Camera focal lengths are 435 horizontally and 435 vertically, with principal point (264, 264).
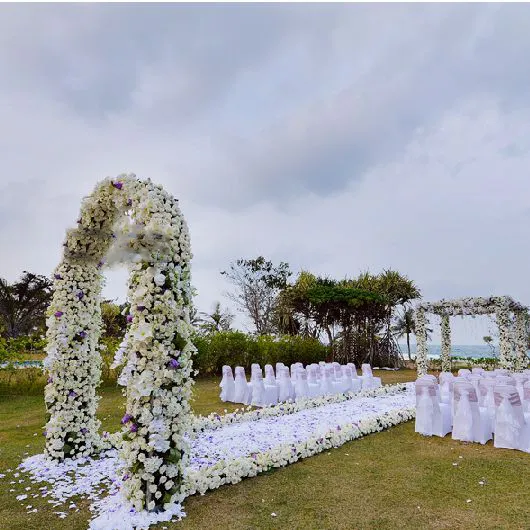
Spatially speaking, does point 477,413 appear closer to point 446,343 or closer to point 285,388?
Answer: point 285,388

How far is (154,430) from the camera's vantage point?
Result: 4.30 m

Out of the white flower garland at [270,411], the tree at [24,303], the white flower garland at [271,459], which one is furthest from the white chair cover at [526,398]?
the tree at [24,303]

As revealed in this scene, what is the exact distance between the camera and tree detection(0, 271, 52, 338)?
3055 cm

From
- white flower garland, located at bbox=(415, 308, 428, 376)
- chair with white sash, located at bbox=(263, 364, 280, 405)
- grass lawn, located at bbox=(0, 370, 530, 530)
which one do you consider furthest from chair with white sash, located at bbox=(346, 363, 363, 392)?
grass lawn, located at bbox=(0, 370, 530, 530)

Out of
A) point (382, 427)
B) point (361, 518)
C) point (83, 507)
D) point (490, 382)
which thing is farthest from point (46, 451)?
point (490, 382)

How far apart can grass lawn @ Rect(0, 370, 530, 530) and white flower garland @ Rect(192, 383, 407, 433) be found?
2417 mm

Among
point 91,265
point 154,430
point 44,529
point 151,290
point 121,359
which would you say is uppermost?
point 91,265

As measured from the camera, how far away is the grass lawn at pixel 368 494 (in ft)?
13.3

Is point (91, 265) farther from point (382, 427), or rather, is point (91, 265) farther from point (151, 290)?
point (382, 427)

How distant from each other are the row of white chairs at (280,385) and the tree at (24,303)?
23641 millimetres

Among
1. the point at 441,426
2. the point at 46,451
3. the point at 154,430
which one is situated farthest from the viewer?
the point at 441,426

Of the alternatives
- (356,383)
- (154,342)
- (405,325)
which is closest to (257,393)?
(356,383)

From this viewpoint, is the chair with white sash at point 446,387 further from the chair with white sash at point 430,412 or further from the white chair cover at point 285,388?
the white chair cover at point 285,388

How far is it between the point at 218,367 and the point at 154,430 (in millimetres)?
13631
